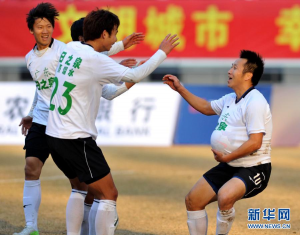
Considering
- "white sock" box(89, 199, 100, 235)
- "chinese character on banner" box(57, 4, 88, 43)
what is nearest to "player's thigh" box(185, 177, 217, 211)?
"white sock" box(89, 199, 100, 235)

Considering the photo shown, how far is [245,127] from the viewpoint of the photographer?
16.9ft

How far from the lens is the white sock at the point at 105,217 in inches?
194

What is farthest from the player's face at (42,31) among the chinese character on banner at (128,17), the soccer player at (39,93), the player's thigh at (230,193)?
the chinese character on banner at (128,17)

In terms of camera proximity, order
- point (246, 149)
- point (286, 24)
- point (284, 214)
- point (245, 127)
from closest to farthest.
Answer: point (246, 149) → point (245, 127) → point (284, 214) → point (286, 24)

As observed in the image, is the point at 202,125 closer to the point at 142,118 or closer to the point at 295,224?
the point at 142,118

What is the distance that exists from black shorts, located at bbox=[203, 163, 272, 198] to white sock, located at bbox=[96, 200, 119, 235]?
3.27 feet

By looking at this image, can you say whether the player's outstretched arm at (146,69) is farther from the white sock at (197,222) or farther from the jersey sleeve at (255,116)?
the white sock at (197,222)

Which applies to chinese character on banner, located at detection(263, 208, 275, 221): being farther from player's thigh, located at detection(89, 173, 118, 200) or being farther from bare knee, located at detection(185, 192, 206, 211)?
player's thigh, located at detection(89, 173, 118, 200)

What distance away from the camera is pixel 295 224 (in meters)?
6.67

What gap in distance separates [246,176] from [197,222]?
64 centimetres

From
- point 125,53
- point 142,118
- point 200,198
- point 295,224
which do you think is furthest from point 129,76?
point 125,53

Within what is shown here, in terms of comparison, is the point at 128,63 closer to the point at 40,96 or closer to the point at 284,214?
the point at 40,96

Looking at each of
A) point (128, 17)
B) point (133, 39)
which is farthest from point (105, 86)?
point (128, 17)

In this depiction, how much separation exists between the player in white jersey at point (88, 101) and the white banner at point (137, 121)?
9.53 m
